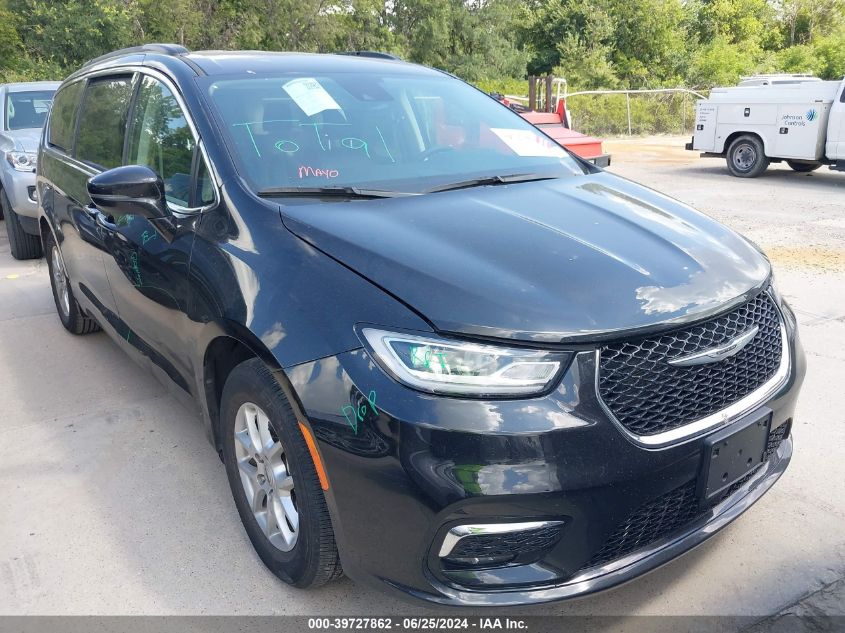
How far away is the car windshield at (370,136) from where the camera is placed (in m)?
2.79

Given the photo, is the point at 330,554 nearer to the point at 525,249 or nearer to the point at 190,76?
the point at 525,249

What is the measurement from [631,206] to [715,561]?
4.36 ft

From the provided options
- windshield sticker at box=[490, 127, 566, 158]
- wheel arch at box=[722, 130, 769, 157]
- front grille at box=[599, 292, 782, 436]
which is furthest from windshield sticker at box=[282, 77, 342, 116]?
wheel arch at box=[722, 130, 769, 157]

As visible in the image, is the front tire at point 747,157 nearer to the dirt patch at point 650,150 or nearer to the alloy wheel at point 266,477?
the dirt patch at point 650,150

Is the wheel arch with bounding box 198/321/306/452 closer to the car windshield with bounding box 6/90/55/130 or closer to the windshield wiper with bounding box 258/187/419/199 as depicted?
the windshield wiper with bounding box 258/187/419/199

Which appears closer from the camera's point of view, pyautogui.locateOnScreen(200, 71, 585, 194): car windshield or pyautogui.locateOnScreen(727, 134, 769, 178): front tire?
pyautogui.locateOnScreen(200, 71, 585, 194): car windshield

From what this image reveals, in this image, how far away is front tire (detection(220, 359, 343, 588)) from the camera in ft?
7.22

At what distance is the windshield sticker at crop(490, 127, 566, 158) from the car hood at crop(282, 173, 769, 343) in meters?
0.56

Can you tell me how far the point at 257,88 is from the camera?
306 cm

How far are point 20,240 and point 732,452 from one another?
7.45 metres

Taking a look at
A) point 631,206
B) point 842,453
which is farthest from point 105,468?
point 842,453

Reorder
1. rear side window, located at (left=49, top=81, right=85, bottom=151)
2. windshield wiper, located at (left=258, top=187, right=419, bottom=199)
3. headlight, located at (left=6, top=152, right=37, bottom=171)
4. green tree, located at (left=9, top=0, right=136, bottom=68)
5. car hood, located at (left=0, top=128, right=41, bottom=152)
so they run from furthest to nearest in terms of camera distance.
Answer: green tree, located at (left=9, top=0, right=136, bottom=68), car hood, located at (left=0, top=128, right=41, bottom=152), headlight, located at (left=6, top=152, right=37, bottom=171), rear side window, located at (left=49, top=81, right=85, bottom=151), windshield wiper, located at (left=258, top=187, right=419, bottom=199)

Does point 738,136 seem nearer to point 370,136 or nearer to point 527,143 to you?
point 527,143

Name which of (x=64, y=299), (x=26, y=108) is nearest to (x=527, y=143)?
(x=64, y=299)
